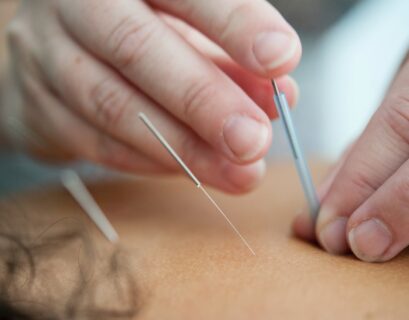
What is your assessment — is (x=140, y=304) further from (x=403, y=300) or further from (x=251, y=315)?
(x=403, y=300)

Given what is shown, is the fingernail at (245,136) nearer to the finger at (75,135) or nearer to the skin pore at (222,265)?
the skin pore at (222,265)

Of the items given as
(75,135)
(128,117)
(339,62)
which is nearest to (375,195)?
(128,117)

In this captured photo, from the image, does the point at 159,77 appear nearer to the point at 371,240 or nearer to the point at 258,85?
the point at 258,85

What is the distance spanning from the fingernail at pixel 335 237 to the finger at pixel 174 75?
148mm

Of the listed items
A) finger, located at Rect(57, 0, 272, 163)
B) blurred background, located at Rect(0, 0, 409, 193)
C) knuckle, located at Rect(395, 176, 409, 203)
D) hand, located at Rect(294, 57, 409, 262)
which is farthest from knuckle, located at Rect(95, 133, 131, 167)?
blurred background, located at Rect(0, 0, 409, 193)

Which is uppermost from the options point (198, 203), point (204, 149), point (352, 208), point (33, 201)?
point (352, 208)

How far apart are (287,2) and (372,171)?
1.15m

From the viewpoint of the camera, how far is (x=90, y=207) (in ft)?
3.27

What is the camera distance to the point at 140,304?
533 millimetres

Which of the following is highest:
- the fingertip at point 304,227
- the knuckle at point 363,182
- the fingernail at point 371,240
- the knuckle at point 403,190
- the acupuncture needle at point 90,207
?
the knuckle at point 403,190

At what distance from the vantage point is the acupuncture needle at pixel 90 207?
2.81ft

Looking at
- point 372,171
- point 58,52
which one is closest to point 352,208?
point 372,171

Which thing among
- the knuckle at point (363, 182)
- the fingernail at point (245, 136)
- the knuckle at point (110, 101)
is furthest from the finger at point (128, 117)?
the knuckle at point (363, 182)

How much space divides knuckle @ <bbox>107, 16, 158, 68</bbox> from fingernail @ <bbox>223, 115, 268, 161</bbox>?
19cm
